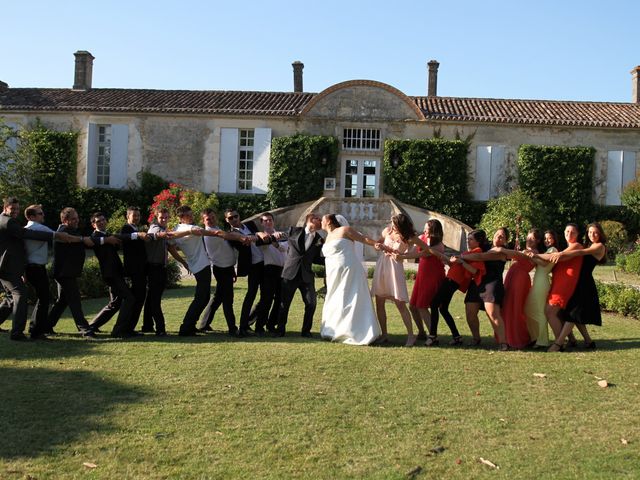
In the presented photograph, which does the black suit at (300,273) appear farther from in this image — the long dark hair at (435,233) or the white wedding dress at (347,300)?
the long dark hair at (435,233)

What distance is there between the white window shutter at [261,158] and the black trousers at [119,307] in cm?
1696

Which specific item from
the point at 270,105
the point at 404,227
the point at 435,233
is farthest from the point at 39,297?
the point at 270,105

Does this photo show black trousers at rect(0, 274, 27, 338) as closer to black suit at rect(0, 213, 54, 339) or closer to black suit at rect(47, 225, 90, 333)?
black suit at rect(0, 213, 54, 339)

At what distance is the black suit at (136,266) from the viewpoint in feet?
27.5

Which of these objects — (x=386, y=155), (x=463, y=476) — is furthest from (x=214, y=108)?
(x=463, y=476)

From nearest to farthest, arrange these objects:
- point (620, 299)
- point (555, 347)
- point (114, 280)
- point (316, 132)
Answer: point (555, 347)
point (114, 280)
point (620, 299)
point (316, 132)

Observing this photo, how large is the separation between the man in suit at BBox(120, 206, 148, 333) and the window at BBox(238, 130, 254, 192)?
56.2ft

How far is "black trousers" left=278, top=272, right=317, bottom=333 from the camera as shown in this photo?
8.55 metres

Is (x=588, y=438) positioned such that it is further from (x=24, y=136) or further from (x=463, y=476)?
(x=24, y=136)

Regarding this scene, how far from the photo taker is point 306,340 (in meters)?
8.20

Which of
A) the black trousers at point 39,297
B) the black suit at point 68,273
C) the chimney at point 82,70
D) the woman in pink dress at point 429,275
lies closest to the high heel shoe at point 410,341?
the woman in pink dress at point 429,275

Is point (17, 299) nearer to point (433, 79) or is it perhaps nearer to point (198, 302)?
point (198, 302)

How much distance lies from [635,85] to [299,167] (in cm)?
1529

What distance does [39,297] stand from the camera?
26.2 ft
